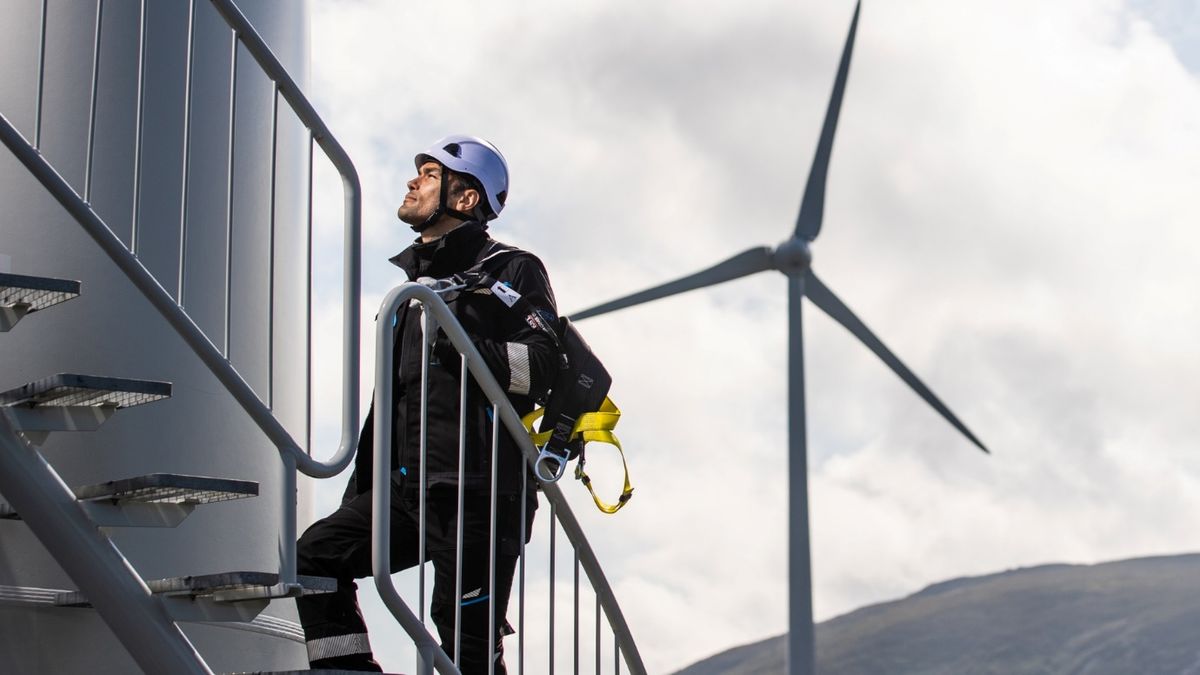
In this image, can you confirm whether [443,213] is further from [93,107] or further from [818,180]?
[818,180]

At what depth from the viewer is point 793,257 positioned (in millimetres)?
19297

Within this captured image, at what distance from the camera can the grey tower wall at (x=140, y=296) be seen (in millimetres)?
6324

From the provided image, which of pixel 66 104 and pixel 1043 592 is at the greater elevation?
pixel 1043 592

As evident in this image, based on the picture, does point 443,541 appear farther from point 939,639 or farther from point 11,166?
point 939,639

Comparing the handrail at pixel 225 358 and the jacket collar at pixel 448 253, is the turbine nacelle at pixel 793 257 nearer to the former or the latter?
the jacket collar at pixel 448 253

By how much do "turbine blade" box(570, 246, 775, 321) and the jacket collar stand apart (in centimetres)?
1257

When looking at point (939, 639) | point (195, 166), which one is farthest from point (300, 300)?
point (939, 639)

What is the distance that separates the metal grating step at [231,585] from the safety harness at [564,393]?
130 centimetres

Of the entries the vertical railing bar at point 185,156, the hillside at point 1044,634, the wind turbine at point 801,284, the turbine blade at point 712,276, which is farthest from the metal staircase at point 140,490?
the hillside at point 1044,634

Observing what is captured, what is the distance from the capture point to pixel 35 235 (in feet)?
21.5

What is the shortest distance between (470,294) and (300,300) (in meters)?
1.42

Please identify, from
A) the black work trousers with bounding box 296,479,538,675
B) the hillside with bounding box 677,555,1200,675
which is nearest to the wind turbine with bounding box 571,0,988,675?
the black work trousers with bounding box 296,479,538,675

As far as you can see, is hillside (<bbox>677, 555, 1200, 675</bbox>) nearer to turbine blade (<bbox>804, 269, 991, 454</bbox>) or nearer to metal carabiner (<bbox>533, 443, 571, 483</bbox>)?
turbine blade (<bbox>804, 269, 991, 454</bbox>)

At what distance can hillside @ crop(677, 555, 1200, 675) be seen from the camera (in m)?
176
